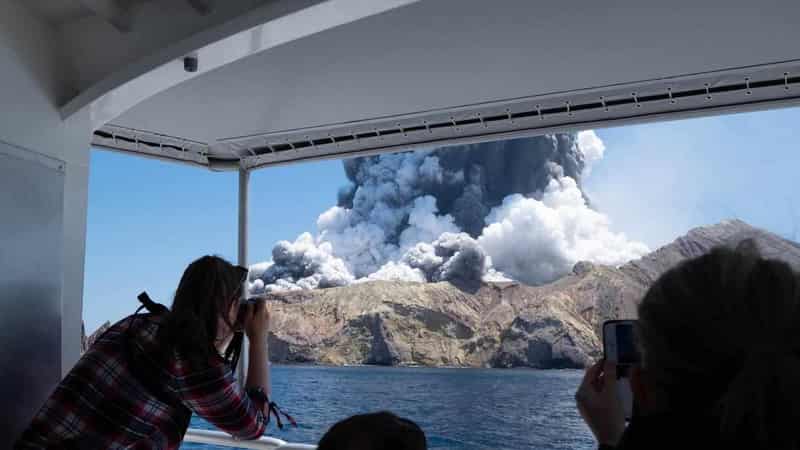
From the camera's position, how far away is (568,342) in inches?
942

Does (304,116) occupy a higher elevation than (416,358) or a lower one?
higher

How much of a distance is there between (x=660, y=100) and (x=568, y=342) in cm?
2223

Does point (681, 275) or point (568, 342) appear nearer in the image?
point (681, 275)

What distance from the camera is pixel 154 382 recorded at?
132 centimetres

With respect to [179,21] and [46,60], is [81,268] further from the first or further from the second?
[179,21]

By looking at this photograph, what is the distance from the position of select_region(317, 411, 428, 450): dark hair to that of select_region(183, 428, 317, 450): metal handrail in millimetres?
2020

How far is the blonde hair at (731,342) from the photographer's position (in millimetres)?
533

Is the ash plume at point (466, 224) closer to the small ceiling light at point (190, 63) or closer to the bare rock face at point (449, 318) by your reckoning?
the bare rock face at point (449, 318)

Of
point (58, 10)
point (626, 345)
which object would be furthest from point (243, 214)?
point (626, 345)

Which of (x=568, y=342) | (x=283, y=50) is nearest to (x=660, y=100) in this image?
(x=283, y=50)

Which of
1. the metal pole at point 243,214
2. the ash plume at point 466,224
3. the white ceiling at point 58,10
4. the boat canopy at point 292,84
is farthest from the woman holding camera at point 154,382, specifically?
the ash plume at point 466,224

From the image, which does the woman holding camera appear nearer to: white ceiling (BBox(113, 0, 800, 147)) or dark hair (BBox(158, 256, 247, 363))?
dark hair (BBox(158, 256, 247, 363))

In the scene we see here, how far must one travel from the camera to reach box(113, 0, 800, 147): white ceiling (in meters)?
2.30

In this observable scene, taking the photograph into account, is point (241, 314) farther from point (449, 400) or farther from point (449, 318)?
point (449, 400)
